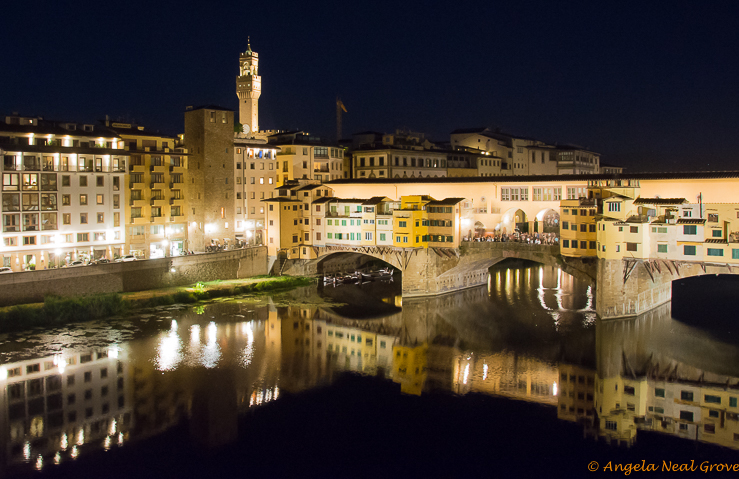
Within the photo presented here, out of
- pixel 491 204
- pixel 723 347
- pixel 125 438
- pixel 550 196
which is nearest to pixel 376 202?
pixel 491 204

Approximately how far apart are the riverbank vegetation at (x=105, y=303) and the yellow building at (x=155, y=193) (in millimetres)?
6232

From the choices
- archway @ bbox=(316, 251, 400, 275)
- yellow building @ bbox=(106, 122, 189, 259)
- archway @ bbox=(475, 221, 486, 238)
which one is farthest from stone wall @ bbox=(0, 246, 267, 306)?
archway @ bbox=(475, 221, 486, 238)

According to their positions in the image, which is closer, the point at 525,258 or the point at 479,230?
the point at 525,258

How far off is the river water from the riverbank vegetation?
1.28 meters

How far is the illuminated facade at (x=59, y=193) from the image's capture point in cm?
3425

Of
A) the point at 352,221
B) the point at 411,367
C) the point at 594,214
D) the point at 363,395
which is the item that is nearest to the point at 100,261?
the point at 352,221

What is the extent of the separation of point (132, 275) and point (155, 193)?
31.3 ft

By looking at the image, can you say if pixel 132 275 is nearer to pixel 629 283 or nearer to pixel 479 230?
pixel 479 230

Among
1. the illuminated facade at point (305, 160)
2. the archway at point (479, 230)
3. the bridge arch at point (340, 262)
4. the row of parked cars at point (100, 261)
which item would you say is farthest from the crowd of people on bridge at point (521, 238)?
the row of parked cars at point (100, 261)

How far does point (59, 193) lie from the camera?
36.0 m

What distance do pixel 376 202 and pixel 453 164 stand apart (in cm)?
1985

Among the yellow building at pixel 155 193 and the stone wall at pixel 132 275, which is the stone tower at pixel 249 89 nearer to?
the yellow building at pixel 155 193

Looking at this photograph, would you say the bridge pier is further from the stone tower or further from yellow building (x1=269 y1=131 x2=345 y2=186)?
the stone tower

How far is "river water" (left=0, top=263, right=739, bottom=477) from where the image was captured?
17.9 m
